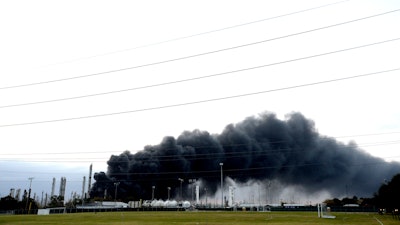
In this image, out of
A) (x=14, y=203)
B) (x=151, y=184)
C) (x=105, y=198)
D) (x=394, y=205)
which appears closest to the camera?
(x=394, y=205)

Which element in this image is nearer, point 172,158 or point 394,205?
point 394,205

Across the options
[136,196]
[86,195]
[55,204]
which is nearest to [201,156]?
[136,196]

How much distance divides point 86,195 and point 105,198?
22.7 meters

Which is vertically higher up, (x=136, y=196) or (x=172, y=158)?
(x=172, y=158)

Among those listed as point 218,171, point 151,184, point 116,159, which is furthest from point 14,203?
point 218,171

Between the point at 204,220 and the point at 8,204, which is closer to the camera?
the point at 204,220

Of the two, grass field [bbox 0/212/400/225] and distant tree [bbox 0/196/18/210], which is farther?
distant tree [bbox 0/196/18/210]

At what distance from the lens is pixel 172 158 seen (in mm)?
183750

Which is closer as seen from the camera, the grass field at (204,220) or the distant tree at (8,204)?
the grass field at (204,220)

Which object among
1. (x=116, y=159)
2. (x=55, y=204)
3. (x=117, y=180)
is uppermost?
(x=116, y=159)

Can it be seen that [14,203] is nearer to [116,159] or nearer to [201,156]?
[116,159]

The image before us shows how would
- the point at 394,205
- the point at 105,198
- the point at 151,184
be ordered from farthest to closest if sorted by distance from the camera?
the point at 151,184 < the point at 105,198 < the point at 394,205

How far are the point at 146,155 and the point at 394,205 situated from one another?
140 metres

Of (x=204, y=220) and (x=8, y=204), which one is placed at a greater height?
(x=204, y=220)
